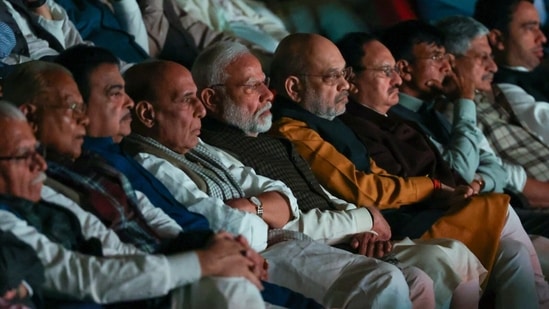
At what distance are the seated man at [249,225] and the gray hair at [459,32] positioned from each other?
182 cm

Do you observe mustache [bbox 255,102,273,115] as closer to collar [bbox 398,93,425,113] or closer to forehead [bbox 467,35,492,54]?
collar [bbox 398,93,425,113]

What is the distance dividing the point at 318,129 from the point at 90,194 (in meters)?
1.31

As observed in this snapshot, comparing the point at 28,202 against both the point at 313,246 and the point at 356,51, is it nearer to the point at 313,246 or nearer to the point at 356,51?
the point at 313,246

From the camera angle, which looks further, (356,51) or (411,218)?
(356,51)

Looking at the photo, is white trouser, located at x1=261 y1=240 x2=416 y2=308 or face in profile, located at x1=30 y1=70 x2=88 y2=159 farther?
white trouser, located at x1=261 y1=240 x2=416 y2=308

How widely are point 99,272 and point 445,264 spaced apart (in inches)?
46.1

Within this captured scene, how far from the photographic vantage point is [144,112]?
2.90 m

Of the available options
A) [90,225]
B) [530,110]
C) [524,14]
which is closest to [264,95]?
[90,225]

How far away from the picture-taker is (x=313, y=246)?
9.41ft

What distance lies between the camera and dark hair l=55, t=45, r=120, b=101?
2.66 m

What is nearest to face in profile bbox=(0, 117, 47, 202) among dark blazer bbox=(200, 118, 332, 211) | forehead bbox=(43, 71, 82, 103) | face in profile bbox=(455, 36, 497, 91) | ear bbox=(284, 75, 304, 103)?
forehead bbox=(43, 71, 82, 103)

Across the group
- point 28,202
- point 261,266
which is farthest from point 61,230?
point 261,266

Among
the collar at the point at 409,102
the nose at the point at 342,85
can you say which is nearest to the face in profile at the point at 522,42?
the collar at the point at 409,102

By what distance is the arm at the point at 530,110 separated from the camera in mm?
4496
